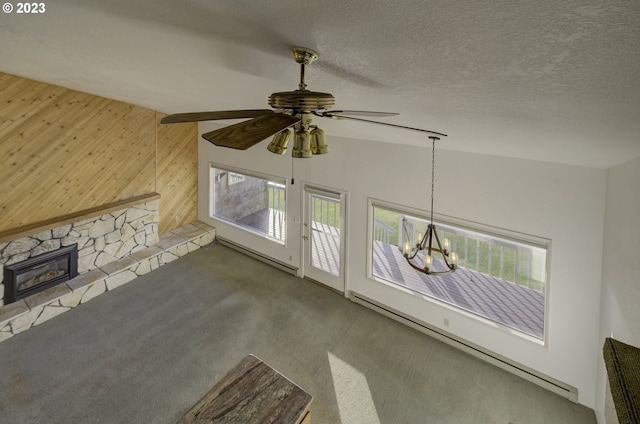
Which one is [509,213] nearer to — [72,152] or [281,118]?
[281,118]

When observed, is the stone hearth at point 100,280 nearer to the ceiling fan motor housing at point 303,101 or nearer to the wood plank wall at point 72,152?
the wood plank wall at point 72,152

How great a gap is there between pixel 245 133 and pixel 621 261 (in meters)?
3.05

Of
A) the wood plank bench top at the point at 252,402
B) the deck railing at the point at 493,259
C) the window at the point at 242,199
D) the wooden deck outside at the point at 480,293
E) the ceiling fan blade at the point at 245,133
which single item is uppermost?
the ceiling fan blade at the point at 245,133

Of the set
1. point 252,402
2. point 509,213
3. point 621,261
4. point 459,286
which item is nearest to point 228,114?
point 252,402

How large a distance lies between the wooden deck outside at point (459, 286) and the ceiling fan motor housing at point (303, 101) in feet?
12.7

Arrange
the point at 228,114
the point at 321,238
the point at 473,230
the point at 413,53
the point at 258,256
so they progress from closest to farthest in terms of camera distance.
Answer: the point at 413,53 → the point at 228,114 → the point at 473,230 → the point at 321,238 → the point at 258,256

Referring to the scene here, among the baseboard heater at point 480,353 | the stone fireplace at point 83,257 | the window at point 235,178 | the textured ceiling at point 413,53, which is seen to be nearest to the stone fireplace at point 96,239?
the stone fireplace at point 83,257

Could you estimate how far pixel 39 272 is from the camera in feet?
15.3

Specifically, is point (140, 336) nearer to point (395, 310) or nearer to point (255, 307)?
point (255, 307)

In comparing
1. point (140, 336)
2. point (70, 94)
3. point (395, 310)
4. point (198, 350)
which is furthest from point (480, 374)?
point (70, 94)

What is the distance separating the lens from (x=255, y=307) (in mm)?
4918

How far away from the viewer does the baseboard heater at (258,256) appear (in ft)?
19.6

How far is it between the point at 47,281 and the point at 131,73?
152 inches

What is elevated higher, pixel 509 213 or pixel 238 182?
pixel 238 182
